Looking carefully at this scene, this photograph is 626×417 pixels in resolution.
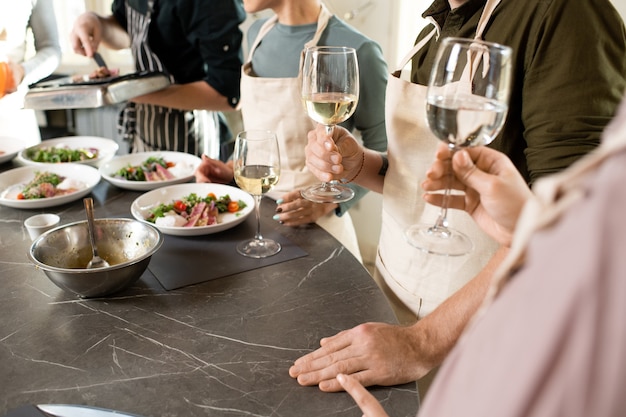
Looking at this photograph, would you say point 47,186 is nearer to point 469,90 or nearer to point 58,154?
point 58,154

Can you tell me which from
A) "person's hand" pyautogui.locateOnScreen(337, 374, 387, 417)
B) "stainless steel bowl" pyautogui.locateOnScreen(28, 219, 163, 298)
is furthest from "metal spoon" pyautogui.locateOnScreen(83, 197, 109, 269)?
"person's hand" pyautogui.locateOnScreen(337, 374, 387, 417)

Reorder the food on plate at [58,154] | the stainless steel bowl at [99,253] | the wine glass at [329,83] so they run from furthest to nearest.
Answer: the food on plate at [58,154]
the wine glass at [329,83]
the stainless steel bowl at [99,253]

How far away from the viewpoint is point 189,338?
106 cm

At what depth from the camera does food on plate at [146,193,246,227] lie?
5.09ft

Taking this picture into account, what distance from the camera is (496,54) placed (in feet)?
2.59

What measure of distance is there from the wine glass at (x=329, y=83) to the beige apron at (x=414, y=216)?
143 mm

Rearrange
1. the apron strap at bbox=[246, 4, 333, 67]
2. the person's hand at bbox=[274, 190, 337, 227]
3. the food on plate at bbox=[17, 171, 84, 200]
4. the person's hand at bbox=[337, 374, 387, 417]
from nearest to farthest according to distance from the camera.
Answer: the person's hand at bbox=[337, 374, 387, 417] < the person's hand at bbox=[274, 190, 337, 227] < the food on plate at bbox=[17, 171, 84, 200] < the apron strap at bbox=[246, 4, 333, 67]

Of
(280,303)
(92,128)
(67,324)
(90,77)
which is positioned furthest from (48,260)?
(92,128)

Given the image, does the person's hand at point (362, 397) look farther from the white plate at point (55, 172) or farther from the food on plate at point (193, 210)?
the white plate at point (55, 172)

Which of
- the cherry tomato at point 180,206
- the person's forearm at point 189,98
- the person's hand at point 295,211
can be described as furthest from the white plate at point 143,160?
the person's hand at point 295,211

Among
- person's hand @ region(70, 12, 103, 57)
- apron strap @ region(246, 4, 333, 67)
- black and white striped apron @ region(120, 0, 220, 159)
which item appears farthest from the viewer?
black and white striped apron @ region(120, 0, 220, 159)

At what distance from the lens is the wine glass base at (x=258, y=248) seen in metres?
1.41

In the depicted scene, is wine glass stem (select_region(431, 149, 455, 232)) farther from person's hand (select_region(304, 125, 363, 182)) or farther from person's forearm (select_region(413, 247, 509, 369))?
person's hand (select_region(304, 125, 363, 182))

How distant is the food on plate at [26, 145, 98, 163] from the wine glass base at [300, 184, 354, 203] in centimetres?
126
